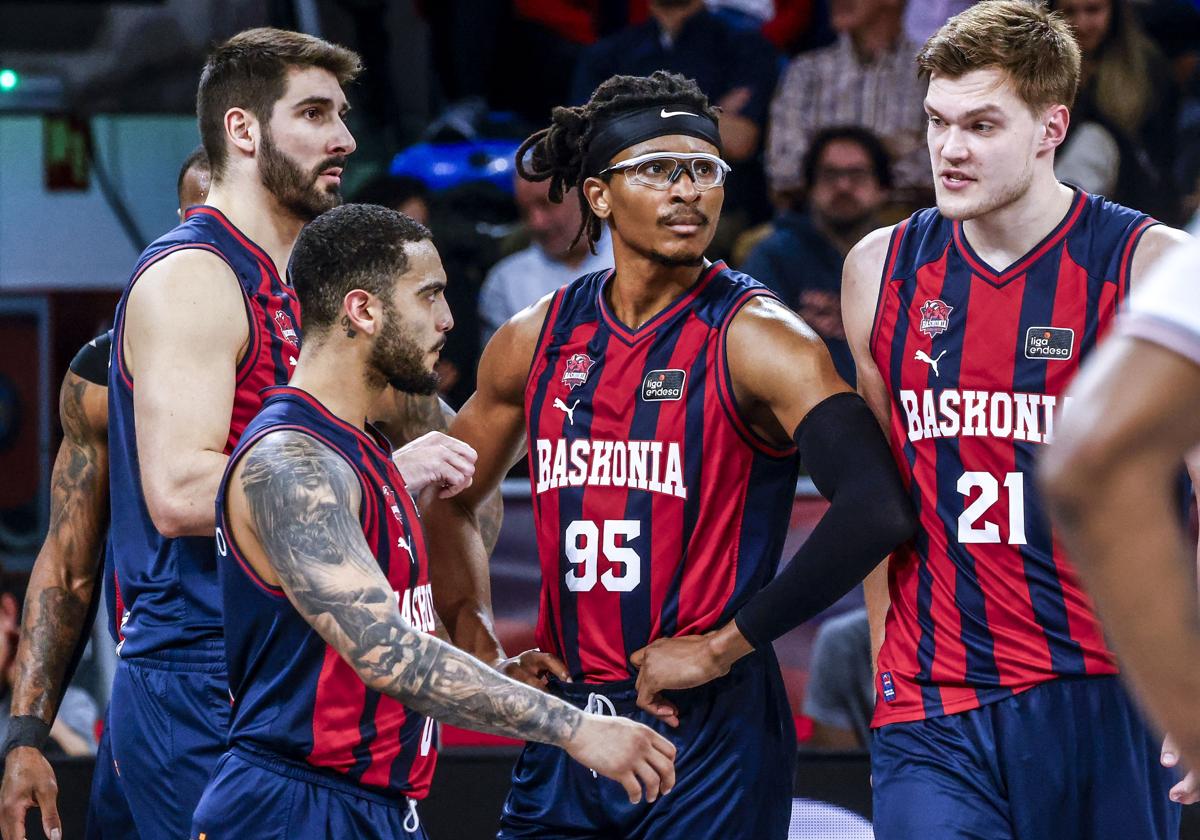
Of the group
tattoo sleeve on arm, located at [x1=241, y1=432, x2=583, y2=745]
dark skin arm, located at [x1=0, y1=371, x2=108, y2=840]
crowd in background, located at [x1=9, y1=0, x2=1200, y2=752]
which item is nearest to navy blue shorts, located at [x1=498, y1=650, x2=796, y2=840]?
tattoo sleeve on arm, located at [x1=241, y1=432, x2=583, y2=745]

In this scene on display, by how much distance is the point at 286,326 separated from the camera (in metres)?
3.38

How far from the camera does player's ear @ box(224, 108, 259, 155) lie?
349 centimetres

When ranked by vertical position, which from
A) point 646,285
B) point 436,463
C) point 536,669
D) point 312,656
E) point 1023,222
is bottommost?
point 536,669

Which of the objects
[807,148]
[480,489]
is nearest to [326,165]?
[480,489]

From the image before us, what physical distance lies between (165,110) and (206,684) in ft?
16.1

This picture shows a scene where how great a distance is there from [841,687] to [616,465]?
1.82 m

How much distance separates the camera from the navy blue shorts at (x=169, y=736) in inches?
130

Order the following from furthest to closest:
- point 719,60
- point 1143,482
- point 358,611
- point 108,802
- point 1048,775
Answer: point 719,60 < point 108,802 < point 1048,775 < point 358,611 < point 1143,482

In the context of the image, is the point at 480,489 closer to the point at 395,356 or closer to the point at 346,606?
the point at 395,356

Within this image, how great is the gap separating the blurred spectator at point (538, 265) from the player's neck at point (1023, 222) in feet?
11.6

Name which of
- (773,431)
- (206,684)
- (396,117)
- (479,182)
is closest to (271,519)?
(206,684)

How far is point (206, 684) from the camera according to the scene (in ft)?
10.8

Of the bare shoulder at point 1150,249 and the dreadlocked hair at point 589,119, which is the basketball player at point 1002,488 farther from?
the dreadlocked hair at point 589,119

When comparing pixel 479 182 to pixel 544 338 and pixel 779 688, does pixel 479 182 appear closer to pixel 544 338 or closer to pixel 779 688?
pixel 544 338
